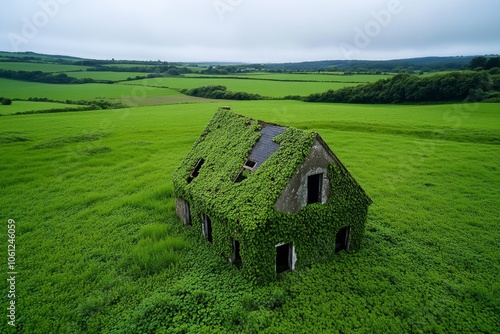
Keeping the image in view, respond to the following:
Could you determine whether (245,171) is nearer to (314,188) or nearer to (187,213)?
(314,188)

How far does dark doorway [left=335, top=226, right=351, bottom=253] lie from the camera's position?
44.2ft

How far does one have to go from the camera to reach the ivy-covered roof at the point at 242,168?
1110 centimetres

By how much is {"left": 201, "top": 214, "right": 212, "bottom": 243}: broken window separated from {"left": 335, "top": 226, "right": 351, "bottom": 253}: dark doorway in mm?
5969

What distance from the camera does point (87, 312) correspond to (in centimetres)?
1053

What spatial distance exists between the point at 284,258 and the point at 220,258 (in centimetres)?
277

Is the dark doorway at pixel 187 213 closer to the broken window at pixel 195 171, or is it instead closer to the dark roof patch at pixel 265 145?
the broken window at pixel 195 171

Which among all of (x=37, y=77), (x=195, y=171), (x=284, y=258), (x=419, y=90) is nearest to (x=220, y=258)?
(x=284, y=258)

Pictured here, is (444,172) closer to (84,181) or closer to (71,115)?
(84,181)

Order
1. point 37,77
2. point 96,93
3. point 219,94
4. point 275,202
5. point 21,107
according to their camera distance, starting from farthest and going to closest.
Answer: point 37,77, point 219,94, point 96,93, point 21,107, point 275,202

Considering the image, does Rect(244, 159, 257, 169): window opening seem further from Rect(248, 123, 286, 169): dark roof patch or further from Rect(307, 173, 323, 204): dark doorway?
Rect(307, 173, 323, 204): dark doorway

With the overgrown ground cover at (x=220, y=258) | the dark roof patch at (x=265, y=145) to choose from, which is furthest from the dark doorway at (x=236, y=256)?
the dark roof patch at (x=265, y=145)

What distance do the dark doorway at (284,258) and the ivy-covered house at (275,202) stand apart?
4 cm

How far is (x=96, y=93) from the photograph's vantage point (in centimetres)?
7081

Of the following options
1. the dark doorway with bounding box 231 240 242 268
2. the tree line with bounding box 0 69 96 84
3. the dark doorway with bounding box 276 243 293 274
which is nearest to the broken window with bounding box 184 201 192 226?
the dark doorway with bounding box 231 240 242 268
